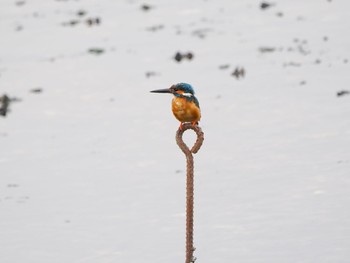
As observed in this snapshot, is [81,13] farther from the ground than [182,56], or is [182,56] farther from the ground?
[81,13]

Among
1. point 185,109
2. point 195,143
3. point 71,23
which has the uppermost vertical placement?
point 71,23

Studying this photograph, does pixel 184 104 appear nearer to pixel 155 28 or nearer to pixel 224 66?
pixel 224 66

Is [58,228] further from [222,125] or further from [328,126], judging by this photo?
[328,126]

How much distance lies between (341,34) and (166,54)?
360cm

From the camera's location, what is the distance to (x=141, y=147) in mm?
10836

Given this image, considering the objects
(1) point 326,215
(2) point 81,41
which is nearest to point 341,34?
(2) point 81,41

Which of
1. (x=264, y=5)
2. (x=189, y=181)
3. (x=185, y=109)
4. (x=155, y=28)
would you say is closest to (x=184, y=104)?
(x=185, y=109)

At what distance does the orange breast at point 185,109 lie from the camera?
504cm

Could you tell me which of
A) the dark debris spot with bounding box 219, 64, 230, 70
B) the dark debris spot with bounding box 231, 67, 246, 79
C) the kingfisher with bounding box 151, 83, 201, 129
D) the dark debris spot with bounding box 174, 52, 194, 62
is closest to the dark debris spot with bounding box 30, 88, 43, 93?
the dark debris spot with bounding box 174, 52, 194, 62

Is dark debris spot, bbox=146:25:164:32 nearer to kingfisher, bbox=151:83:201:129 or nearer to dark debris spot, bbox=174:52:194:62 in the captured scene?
dark debris spot, bbox=174:52:194:62

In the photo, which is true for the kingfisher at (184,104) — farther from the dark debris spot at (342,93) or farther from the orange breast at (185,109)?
the dark debris spot at (342,93)

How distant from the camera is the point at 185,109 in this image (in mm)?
5043

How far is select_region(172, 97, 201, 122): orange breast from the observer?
199 inches

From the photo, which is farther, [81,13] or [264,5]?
[81,13]
